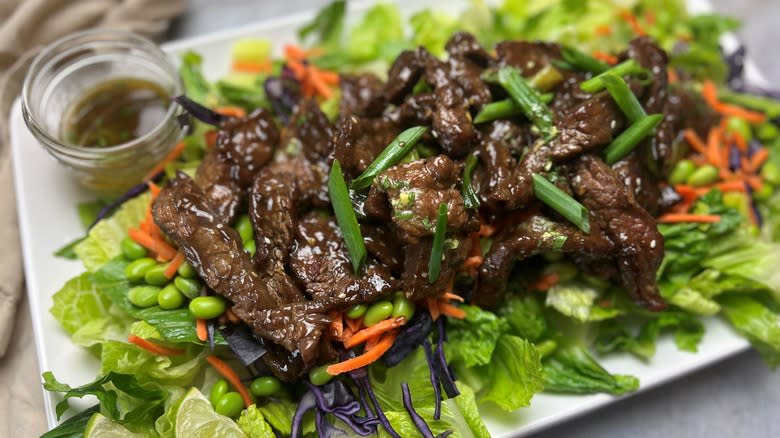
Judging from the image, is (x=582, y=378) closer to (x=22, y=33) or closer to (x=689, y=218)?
(x=689, y=218)

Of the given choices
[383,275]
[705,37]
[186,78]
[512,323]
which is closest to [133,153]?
[186,78]

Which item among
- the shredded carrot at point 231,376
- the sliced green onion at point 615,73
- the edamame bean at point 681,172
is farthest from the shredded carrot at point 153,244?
the edamame bean at point 681,172

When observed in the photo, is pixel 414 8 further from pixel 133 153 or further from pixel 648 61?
pixel 133 153

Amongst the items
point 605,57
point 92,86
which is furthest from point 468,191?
point 92,86

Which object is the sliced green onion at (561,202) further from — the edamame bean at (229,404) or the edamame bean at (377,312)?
the edamame bean at (229,404)

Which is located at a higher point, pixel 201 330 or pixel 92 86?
pixel 92 86

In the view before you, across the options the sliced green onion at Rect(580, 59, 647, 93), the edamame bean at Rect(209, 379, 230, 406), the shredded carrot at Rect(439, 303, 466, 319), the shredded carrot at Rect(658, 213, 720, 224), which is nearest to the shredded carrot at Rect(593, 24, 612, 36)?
the sliced green onion at Rect(580, 59, 647, 93)

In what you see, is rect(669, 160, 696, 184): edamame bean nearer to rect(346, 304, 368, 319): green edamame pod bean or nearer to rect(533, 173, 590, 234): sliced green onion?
rect(533, 173, 590, 234): sliced green onion
